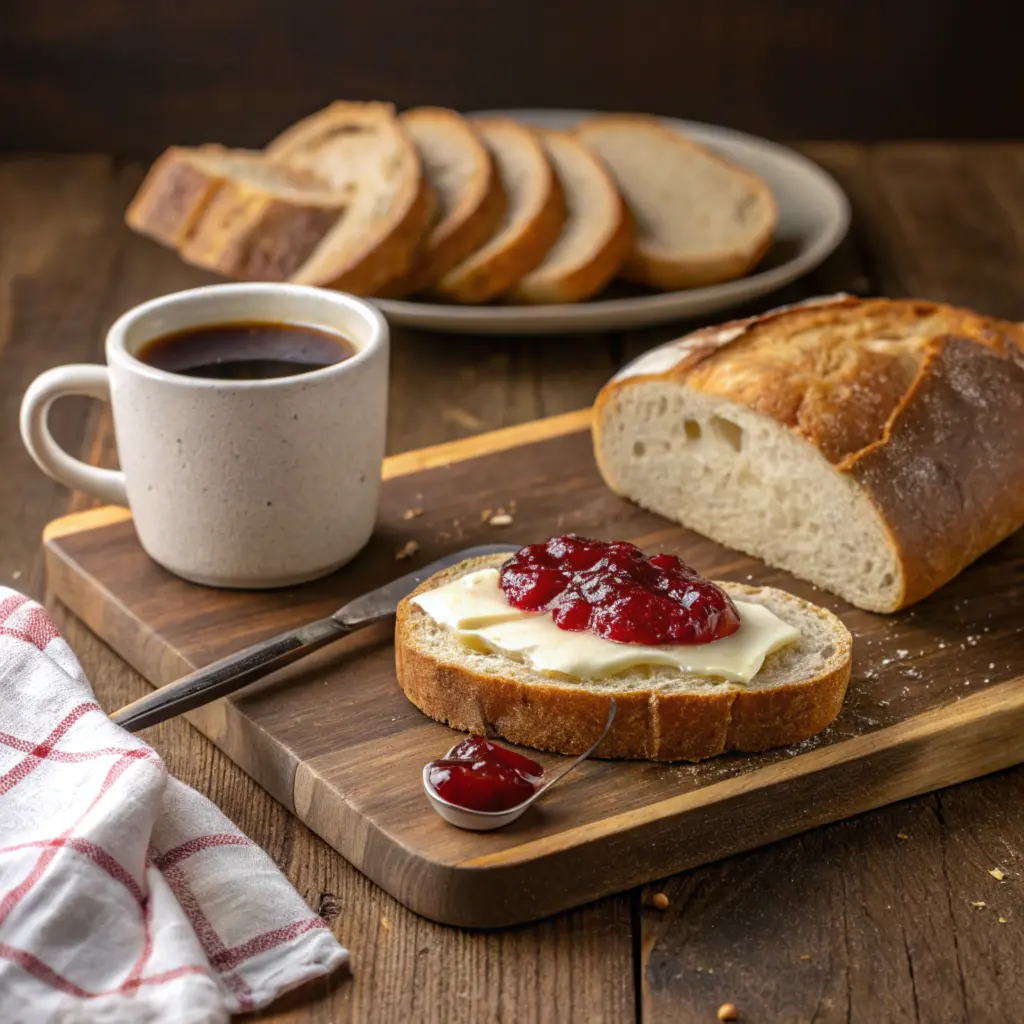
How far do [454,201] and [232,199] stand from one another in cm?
67

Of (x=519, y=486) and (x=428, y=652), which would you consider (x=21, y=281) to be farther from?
(x=428, y=652)

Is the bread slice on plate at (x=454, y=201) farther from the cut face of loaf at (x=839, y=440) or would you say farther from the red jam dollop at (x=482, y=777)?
the red jam dollop at (x=482, y=777)

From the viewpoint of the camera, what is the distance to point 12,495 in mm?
3639

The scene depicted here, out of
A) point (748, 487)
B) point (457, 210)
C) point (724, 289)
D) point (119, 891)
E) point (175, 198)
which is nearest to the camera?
point (119, 891)

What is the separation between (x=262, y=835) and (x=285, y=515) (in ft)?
2.37

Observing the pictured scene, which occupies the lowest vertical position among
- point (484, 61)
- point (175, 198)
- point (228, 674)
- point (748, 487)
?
point (228, 674)

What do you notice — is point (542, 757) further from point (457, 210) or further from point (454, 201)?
point (454, 201)

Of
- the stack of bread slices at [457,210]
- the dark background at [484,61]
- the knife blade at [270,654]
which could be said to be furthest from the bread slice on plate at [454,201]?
the knife blade at [270,654]

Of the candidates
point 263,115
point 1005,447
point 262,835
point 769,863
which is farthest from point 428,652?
point 263,115

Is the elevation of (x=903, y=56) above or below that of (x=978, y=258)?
above

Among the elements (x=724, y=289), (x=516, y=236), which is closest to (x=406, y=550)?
(x=516, y=236)

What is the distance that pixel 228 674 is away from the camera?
2.56 meters

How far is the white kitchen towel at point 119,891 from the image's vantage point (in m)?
1.96

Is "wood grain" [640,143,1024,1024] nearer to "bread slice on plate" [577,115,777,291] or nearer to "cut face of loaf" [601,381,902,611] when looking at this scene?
→ "cut face of loaf" [601,381,902,611]
